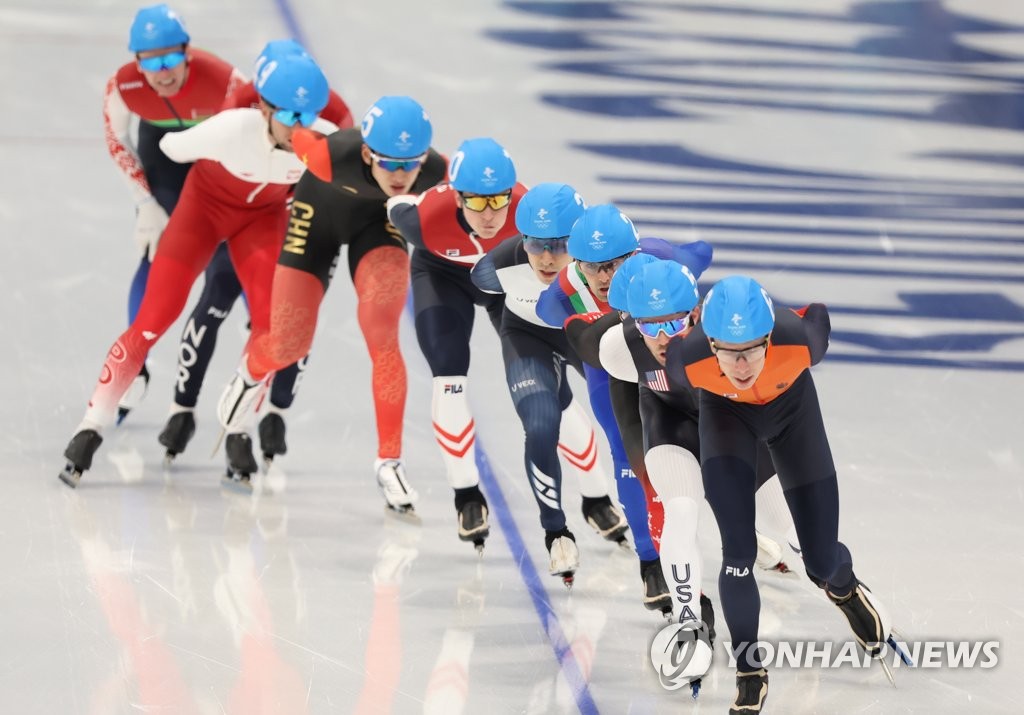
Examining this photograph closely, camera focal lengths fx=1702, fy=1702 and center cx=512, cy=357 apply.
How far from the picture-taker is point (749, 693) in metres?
4.92

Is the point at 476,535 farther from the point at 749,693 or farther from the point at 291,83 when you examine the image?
the point at 291,83

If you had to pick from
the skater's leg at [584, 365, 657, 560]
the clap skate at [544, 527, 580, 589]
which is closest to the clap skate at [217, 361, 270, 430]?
the clap skate at [544, 527, 580, 589]

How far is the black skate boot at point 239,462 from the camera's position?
23.4 ft

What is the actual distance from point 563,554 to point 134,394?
2.59 metres

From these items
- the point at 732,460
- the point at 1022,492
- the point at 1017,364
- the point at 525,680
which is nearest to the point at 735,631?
the point at 732,460

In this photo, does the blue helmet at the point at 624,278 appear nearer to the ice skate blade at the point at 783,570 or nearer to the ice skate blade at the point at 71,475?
the ice skate blade at the point at 783,570

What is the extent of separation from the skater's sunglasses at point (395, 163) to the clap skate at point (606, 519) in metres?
1.45

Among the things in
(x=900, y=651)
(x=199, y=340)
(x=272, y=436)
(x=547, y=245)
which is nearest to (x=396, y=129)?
(x=547, y=245)

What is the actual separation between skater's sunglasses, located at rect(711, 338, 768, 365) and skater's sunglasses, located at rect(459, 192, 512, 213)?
158 cm

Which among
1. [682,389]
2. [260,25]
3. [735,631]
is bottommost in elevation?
[260,25]

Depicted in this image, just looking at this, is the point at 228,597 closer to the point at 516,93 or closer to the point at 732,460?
the point at 732,460

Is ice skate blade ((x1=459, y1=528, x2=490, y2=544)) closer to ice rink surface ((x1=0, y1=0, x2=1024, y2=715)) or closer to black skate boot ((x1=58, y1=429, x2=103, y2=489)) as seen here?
ice rink surface ((x1=0, y1=0, x2=1024, y2=715))

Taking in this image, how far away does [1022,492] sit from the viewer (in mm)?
7027

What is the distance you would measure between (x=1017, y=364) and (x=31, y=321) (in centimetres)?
494
